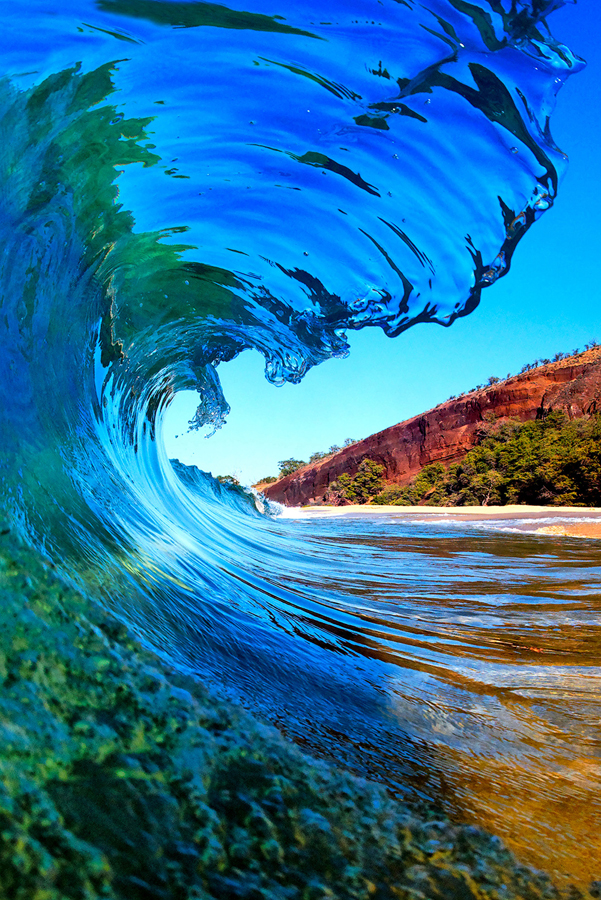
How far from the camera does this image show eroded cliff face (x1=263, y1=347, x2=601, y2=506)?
30234 mm

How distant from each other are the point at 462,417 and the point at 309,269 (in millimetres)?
35606

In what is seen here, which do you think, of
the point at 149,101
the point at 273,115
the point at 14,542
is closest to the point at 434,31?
the point at 273,115

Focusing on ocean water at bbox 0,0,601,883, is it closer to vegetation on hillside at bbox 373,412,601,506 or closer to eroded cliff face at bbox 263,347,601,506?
vegetation on hillside at bbox 373,412,601,506

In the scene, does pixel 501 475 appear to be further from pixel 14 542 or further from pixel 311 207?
pixel 14 542

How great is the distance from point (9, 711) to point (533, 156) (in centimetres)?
234

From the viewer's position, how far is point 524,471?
20922 millimetres

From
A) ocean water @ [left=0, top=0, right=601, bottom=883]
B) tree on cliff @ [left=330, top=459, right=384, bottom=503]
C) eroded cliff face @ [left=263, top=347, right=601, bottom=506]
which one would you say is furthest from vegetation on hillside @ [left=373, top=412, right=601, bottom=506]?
ocean water @ [left=0, top=0, right=601, bottom=883]

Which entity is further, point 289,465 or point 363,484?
point 289,465

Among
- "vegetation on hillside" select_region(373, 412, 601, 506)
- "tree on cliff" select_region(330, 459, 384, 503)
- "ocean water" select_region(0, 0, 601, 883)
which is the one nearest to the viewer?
"ocean water" select_region(0, 0, 601, 883)

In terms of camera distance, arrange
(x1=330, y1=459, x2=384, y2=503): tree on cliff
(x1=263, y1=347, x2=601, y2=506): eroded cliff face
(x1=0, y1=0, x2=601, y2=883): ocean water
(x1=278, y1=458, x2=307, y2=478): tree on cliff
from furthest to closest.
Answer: (x1=278, y1=458, x2=307, y2=478): tree on cliff
(x1=330, y1=459, x2=384, y2=503): tree on cliff
(x1=263, y1=347, x2=601, y2=506): eroded cliff face
(x1=0, y1=0, x2=601, y2=883): ocean water

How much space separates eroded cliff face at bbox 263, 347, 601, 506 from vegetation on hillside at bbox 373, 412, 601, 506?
90.2 inches

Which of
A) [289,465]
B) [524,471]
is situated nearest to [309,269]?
[524,471]

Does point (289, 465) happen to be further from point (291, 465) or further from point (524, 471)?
point (524, 471)

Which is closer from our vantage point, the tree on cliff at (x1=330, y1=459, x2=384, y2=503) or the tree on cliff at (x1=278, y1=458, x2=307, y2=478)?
the tree on cliff at (x1=330, y1=459, x2=384, y2=503)
